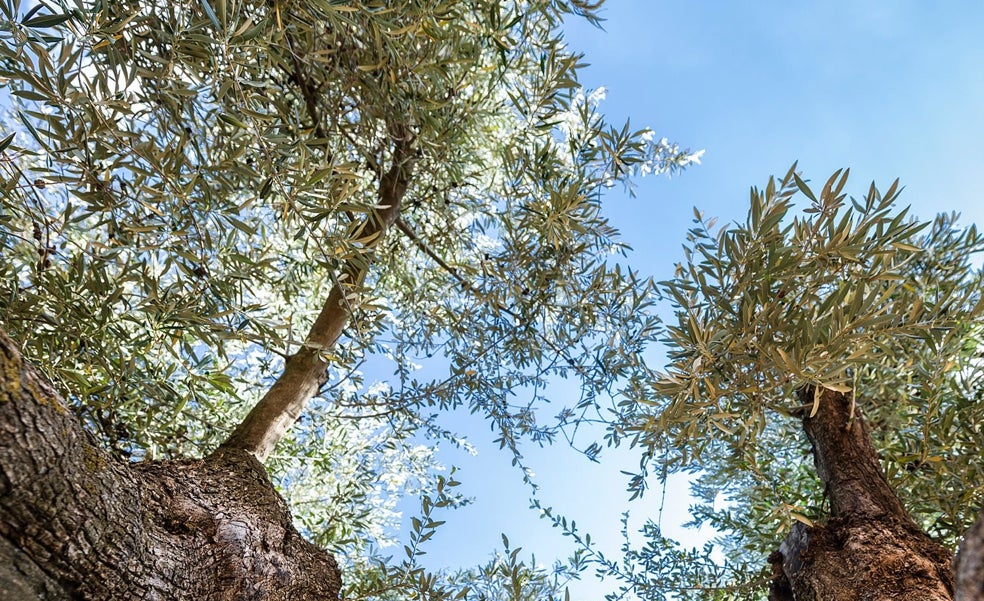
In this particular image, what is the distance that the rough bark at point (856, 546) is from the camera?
197cm

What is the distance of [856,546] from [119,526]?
2.46 metres

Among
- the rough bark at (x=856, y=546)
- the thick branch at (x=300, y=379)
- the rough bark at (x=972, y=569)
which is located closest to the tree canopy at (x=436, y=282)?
the thick branch at (x=300, y=379)

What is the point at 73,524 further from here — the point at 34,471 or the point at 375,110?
the point at 375,110

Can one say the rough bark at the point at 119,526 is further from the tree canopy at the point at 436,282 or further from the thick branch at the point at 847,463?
the thick branch at the point at 847,463

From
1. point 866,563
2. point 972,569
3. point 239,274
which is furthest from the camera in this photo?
point 239,274

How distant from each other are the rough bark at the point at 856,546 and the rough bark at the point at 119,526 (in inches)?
71.9

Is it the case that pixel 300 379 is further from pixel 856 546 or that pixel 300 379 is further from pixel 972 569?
pixel 972 569

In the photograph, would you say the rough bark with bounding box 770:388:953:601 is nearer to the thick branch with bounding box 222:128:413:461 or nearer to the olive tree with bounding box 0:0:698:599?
the olive tree with bounding box 0:0:698:599

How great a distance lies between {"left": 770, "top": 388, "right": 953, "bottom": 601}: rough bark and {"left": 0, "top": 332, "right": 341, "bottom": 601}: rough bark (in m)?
1.83

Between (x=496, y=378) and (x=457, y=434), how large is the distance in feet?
3.37

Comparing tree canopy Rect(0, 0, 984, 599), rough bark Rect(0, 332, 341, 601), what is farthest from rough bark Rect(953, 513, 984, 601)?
rough bark Rect(0, 332, 341, 601)

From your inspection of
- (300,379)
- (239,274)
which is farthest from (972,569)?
(300,379)

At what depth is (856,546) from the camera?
2.14 meters

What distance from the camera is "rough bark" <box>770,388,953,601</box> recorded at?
197 centimetres
